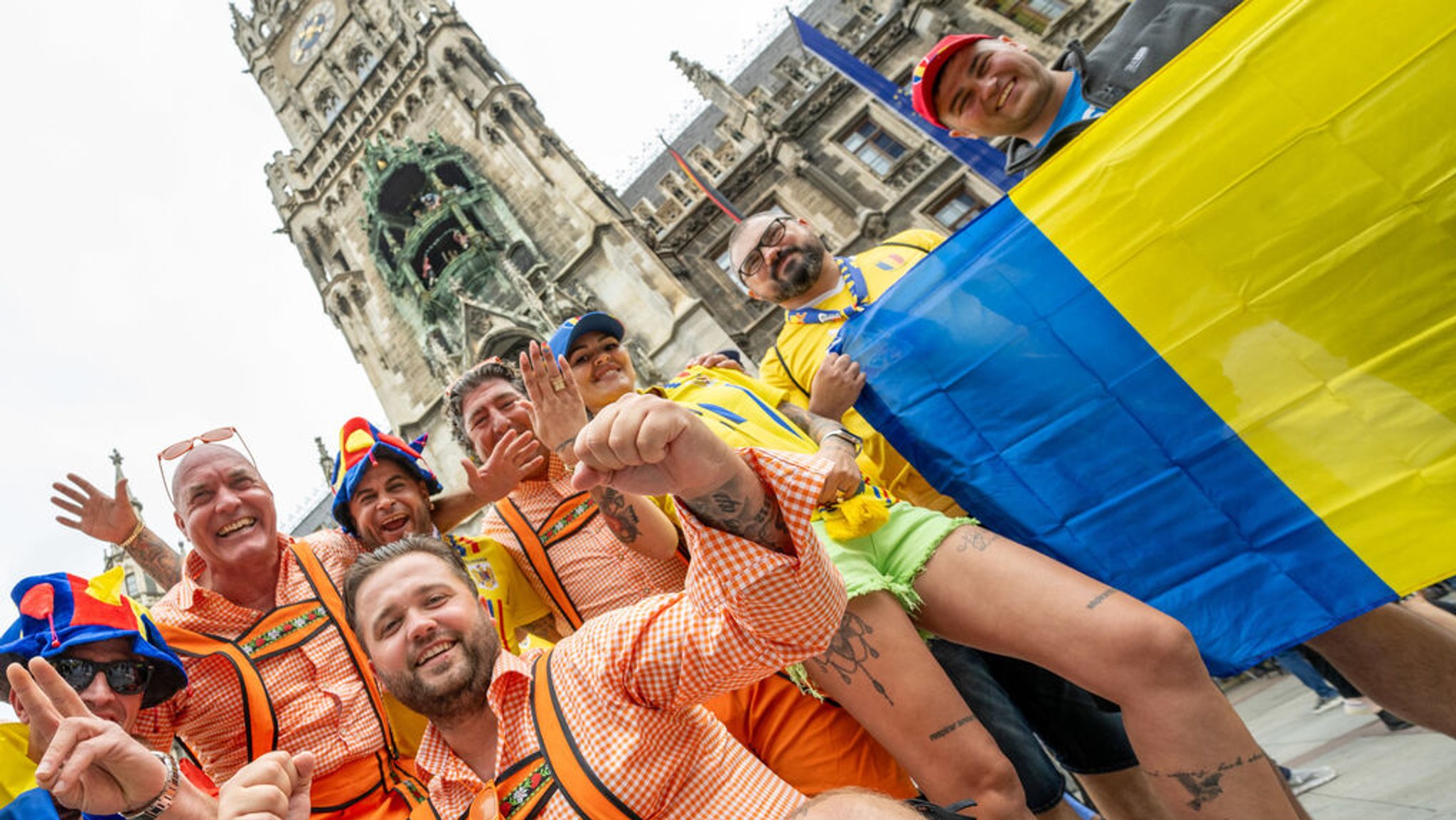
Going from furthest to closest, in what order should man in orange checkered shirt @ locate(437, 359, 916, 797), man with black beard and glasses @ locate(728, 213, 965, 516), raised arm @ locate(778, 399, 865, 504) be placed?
man with black beard and glasses @ locate(728, 213, 965, 516) < man in orange checkered shirt @ locate(437, 359, 916, 797) < raised arm @ locate(778, 399, 865, 504)

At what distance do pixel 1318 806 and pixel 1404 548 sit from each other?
2.18 m

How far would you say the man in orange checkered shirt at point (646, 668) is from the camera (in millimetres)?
1700

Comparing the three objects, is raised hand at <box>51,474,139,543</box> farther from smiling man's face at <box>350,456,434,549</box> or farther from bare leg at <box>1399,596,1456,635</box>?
bare leg at <box>1399,596,1456,635</box>

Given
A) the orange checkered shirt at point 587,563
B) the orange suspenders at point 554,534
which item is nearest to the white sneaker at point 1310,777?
the orange checkered shirt at point 587,563

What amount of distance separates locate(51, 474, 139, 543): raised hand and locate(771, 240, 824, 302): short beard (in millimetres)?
4004

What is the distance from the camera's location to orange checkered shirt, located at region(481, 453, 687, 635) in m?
3.36

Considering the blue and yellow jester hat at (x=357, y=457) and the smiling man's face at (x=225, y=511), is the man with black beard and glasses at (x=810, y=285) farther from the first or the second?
the smiling man's face at (x=225, y=511)

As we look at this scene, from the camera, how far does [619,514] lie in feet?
9.70

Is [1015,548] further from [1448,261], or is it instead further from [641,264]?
[641,264]

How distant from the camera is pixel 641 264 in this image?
16141mm

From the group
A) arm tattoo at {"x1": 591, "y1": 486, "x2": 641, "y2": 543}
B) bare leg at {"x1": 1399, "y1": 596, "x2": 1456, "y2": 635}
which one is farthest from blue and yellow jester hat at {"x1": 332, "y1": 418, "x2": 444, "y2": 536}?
bare leg at {"x1": 1399, "y1": 596, "x2": 1456, "y2": 635}

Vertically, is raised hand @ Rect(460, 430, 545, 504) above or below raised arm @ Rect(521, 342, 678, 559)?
above

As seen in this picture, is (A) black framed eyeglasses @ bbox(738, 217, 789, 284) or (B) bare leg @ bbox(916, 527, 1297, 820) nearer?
(B) bare leg @ bbox(916, 527, 1297, 820)

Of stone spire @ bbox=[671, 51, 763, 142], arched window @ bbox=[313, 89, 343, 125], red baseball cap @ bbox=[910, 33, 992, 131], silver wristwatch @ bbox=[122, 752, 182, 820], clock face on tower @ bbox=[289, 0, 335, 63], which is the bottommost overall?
silver wristwatch @ bbox=[122, 752, 182, 820]
